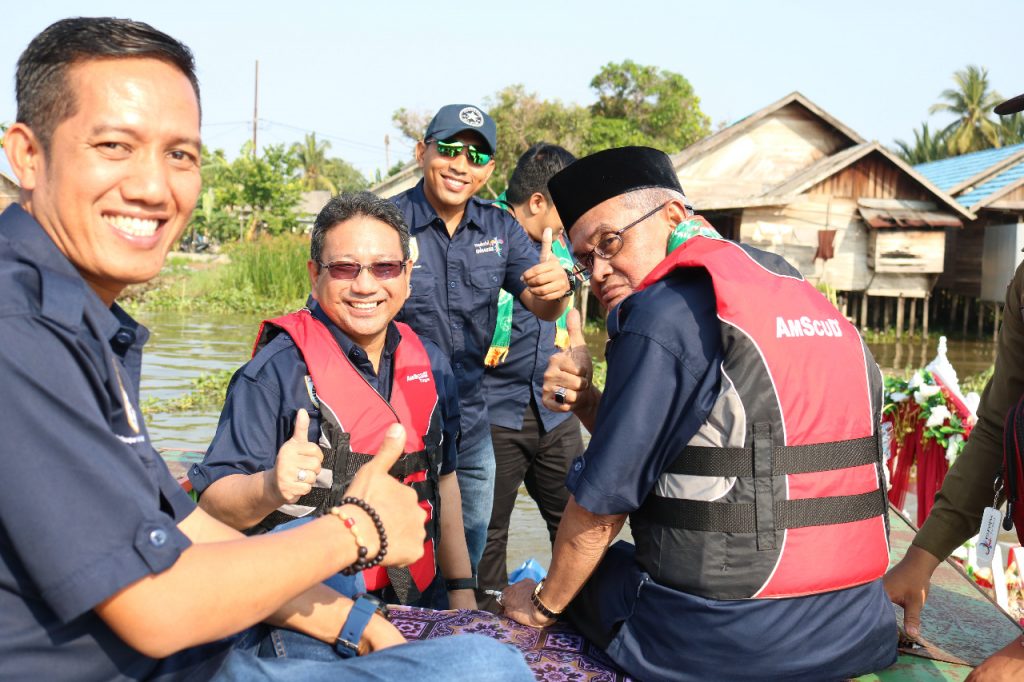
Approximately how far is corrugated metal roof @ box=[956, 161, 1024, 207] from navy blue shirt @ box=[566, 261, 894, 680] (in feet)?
71.5

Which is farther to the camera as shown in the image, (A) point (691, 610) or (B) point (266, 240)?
(B) point (266, 240)

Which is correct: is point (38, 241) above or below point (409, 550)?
above

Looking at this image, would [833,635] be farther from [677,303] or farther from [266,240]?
[266,240]

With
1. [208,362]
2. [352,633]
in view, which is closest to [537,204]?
[352,633]

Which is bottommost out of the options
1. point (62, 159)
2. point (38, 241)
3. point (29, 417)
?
point (29, 417)

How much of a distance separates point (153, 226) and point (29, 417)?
520mm

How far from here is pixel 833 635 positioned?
2410 millimetres

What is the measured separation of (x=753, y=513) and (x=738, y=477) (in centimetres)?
10

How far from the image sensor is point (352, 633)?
2143 mm

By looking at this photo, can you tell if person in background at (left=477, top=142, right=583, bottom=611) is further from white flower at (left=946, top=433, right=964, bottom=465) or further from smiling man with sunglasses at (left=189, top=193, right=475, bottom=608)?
white flower at (left=946, top=433, right=964, bottom=465)

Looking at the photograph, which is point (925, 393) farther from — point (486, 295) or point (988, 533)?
point (988, 533)

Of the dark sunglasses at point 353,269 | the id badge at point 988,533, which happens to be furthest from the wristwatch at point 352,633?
the id badge at point 988,533

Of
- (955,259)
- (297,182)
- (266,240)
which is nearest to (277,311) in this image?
(266,240)

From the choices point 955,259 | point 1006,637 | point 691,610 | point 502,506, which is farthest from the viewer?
point 955,259
